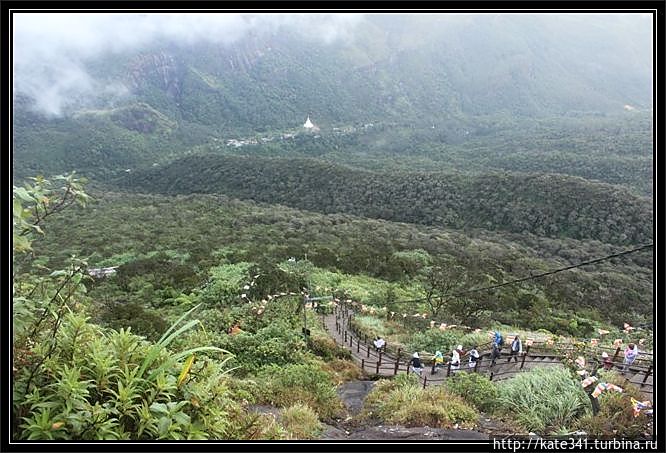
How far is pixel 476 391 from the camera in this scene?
269 inches

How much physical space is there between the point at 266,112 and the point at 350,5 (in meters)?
176

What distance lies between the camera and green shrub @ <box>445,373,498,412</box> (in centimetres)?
662

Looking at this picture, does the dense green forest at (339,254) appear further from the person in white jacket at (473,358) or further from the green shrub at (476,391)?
the green shrub at (476,391)

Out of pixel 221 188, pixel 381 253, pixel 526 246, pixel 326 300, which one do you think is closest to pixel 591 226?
pixel 526 246

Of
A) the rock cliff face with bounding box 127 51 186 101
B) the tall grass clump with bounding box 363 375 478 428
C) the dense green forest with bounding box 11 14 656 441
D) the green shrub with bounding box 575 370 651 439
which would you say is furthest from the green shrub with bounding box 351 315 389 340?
the rock cliff face with bounding box 127 51 186 101

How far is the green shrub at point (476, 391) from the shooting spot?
21.7ft

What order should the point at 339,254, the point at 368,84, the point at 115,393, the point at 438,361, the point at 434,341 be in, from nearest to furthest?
1. the point at 115,393
2. the point at 438,361
3. the point at 434,341
4. the point at 339,254
5. the point at 368,84

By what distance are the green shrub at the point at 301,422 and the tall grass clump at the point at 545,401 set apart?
2.51m

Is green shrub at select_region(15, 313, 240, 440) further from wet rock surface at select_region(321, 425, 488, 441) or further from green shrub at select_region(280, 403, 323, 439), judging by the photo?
wet rock surface at select_region(321, 425, 488, 441)

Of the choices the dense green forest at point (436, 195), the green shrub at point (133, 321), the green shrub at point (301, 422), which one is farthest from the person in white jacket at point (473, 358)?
the dense green forest at point (436, 195)

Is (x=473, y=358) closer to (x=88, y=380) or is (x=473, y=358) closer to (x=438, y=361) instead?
(x=438, y=361)

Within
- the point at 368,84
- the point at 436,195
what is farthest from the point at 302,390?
the point at 368,84

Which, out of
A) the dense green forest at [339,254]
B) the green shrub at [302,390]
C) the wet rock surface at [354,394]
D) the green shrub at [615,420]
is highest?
the green shrub at [615,420]

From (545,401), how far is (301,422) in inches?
121
